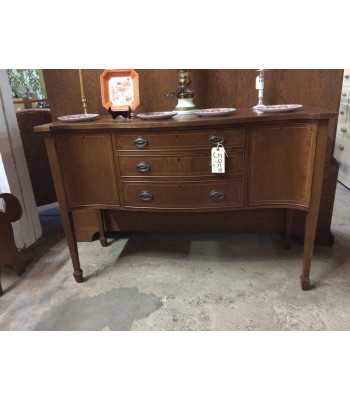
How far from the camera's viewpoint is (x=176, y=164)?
4.27 feet

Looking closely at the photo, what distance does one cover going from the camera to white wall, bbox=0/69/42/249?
174 cm

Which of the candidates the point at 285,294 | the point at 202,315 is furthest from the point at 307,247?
the point at 202,315

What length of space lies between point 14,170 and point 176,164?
1.09 metres

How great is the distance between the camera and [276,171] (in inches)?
51.3

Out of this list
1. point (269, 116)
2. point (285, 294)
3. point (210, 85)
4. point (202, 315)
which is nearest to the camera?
point (269, 116)

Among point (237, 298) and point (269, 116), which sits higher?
point (269, 116)

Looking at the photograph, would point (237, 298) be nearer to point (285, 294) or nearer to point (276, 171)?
point (285, 294)

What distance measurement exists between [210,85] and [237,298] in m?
1.11

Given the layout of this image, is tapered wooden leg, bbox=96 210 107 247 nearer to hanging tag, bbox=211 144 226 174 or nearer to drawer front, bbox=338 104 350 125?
hanging tag, bbox=211 144 226 174

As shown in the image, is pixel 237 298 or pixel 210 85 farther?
pixel 210 85

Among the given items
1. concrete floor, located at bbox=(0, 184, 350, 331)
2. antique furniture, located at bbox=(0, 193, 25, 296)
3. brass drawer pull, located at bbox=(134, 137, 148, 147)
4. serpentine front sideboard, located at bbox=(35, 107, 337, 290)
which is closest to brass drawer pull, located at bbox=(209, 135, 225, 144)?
serpentine front sideboard, located at bbox=(35, 107, 337, 290)

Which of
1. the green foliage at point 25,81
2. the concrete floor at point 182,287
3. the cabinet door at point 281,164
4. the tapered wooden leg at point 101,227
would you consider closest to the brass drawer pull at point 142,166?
the cabinet door at point 281,164

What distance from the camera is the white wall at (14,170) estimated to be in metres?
1.74

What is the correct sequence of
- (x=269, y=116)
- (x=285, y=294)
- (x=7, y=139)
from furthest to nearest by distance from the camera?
(x=7, y=139), (x=285, y=294), (x=269, y=116)
